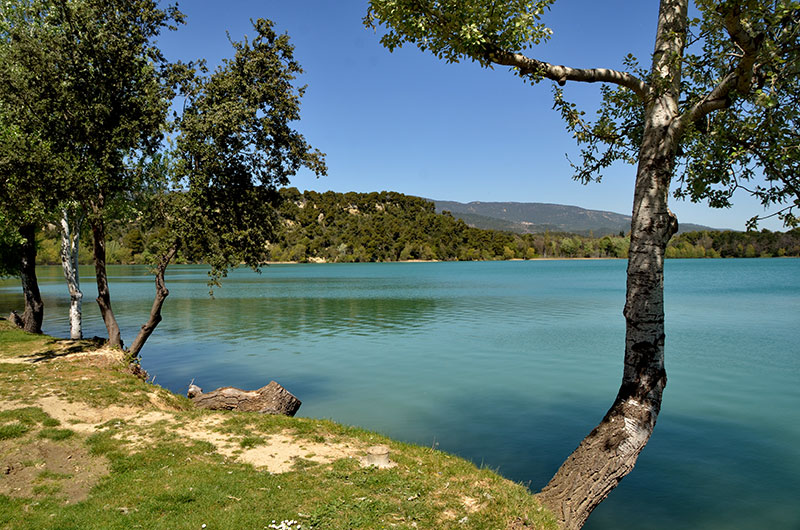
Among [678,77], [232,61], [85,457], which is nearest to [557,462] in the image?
[678,77]

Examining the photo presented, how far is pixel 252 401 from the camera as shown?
46.9 feet

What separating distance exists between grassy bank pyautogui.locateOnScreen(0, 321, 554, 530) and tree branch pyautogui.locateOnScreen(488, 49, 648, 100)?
6.69 metres

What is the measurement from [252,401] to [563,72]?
1167 centimetres

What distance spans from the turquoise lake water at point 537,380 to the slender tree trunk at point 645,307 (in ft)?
11.4

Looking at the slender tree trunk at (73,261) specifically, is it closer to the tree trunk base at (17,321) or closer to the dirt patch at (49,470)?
the tree trunk base at (17,321)

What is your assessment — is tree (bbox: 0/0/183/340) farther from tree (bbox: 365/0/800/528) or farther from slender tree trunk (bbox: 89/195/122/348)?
tree (bbox: 365/0/800/528)

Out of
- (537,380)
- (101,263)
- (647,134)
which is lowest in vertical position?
(537,380)

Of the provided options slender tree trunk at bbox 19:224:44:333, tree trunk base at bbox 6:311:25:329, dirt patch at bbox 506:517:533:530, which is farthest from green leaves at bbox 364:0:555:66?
tree trunk base at bbox 6:311:25:329

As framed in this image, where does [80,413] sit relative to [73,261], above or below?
below

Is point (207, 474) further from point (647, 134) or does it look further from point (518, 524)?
point (647, 134)

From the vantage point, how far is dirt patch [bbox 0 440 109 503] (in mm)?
8117

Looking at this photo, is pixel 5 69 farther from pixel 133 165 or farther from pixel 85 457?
pixel 85 457

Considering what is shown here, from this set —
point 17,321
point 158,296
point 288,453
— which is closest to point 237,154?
point 158,296

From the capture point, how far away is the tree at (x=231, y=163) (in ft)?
53.8
